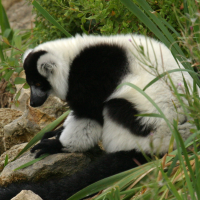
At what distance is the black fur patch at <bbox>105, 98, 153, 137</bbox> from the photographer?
Result: 10.5 feet

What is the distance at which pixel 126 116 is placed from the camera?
329 cm

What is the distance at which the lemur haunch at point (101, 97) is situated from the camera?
3.10 meters

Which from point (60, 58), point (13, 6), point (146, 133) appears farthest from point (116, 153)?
point (13, 6)

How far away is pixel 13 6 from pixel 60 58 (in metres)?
7.30

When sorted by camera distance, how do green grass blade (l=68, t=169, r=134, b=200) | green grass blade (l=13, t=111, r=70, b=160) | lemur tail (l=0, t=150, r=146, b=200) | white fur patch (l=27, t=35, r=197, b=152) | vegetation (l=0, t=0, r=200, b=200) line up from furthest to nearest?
green grass blade (l=13, t=111, r=70, b=160) → white fur patch (l=27, t=35, r=197, b=152) → lemur tail (l=0, t=150, r=146, b=200) → green grass blade (l=68, t=169, r=134, b=200) → vegetation (l=0, t=0, r=200, b=200)

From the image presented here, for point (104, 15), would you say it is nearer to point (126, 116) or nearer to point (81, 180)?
point (126, 116)

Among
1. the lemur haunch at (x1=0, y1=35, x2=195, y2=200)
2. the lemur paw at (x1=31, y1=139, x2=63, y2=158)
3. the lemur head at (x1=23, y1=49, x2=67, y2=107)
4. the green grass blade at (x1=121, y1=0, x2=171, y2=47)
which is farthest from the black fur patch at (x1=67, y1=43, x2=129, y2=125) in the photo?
the green grass blade at (x1=121, y1=0, x2=171, y2=47)

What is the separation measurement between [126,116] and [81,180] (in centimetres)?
73

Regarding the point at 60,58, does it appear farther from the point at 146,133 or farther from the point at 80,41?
the point at 146,133

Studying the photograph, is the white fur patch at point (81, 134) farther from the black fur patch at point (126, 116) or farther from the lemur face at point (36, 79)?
the lemur face at point (36, 79)

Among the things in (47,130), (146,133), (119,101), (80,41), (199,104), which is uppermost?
(80,41)

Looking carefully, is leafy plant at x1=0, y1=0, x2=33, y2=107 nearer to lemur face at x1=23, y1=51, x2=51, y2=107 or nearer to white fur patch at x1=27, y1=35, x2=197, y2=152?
lemur face at x1=23, y1=51, x2=51, y2=107

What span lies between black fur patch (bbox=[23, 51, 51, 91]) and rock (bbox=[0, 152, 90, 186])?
78 cm

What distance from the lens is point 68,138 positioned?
3.68 metres
